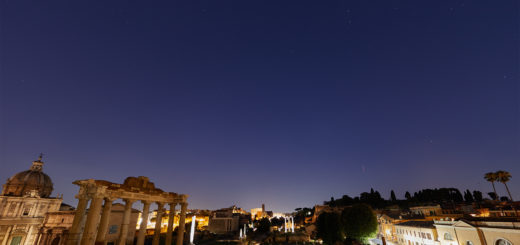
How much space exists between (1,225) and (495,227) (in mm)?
91408

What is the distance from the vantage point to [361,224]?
2343 inches

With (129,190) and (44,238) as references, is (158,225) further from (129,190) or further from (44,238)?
(44,238)

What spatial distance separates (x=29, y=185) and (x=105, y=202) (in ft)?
194

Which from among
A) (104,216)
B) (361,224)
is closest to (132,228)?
(104,216)

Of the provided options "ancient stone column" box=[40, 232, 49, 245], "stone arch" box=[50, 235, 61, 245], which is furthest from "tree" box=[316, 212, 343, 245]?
"ancient stone column" box=[40, 232, 49, 245]

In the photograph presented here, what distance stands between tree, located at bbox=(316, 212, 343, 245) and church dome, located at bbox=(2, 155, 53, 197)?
76369 mm

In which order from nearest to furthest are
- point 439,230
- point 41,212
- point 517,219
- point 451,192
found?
1. point 517,219
2. point 439,230
3. point 41,212
4. point 451,192

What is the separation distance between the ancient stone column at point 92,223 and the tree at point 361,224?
193 feet

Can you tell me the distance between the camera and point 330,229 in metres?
67.8

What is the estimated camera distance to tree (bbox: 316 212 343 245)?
66750 millimetres

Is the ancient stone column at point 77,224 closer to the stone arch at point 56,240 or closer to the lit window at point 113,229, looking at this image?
the lit window at point 113,229

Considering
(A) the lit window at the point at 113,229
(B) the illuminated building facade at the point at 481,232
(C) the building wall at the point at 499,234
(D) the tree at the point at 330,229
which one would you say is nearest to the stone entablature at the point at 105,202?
(A) the lit window at the point at 113,229

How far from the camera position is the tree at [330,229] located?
66750mm

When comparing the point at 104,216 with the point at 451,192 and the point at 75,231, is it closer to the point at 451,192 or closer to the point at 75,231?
the point at 75,231
